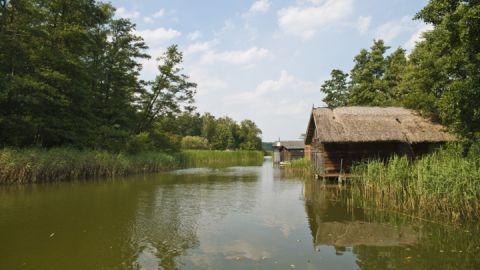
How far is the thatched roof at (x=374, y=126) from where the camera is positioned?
19.4m

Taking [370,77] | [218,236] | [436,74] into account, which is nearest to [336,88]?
[370,77]

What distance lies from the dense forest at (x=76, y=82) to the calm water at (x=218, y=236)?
8.66 metres

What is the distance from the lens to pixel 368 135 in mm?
19453

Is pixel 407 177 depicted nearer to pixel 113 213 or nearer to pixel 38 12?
pixel 113 213

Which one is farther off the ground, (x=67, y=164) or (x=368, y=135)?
(x=368, y=135)

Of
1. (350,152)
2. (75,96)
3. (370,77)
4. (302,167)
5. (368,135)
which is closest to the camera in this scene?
(368,135)

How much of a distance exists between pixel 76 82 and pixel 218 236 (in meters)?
19.8

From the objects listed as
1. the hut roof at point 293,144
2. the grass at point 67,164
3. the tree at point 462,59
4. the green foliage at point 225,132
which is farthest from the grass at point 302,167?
the green foliage at point 225,132

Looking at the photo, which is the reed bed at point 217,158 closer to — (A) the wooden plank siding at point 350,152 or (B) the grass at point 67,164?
(B) the grass at point 67,164

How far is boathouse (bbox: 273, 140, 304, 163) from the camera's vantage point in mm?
45250

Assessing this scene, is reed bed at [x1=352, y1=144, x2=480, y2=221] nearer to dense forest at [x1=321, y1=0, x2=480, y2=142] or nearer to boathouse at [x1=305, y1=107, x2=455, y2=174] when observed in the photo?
dense forest at [x1=321, y1=0, x2=480, y2=142]

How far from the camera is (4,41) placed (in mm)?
Answer: 18656

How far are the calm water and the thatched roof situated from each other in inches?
278

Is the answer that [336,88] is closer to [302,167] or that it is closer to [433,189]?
[302,167]
